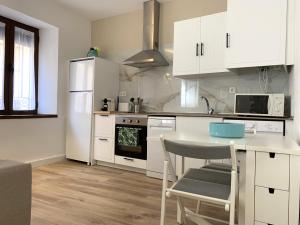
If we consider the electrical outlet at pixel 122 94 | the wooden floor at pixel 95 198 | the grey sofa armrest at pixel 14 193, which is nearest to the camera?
the grey sofa armrest at pixel 14 193

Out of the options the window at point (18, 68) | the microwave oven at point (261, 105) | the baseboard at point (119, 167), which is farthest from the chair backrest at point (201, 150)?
the window at point (18, 68)

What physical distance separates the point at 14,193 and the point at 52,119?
2.81m

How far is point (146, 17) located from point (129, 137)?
1969 millimetres

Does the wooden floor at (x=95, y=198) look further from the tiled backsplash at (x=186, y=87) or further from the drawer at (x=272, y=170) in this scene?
the tiled backsplash at (x=186, y=87)

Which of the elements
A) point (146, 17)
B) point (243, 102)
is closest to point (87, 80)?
point (146, 17)

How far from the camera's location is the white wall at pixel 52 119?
3.14 metres

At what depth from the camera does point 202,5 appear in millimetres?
3391

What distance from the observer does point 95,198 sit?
2.29 metres

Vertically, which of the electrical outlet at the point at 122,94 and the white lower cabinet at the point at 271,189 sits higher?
the electrical outlet at the point at 122,94

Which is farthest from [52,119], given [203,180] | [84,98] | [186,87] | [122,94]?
[203,180]

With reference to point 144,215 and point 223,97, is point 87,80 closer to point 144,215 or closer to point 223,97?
point 223,97

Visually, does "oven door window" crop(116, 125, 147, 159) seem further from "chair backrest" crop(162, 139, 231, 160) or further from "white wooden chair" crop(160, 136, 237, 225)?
"chair backrest" crop(162, 139, 231, 160)

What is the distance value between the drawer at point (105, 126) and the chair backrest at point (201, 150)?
89.6 inches

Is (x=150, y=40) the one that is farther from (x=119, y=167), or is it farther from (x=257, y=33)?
(x=119, y=167)
